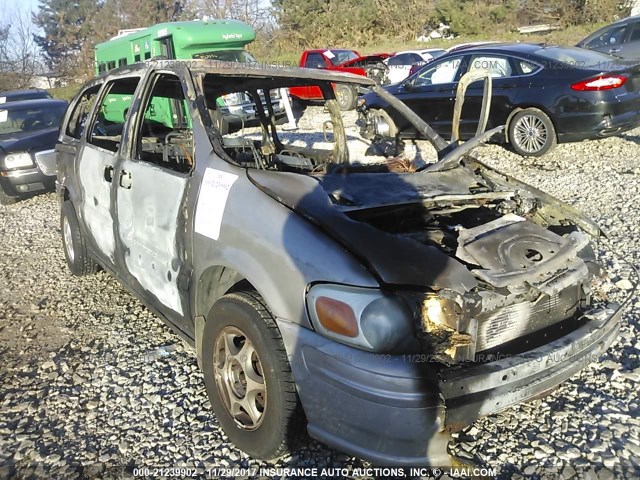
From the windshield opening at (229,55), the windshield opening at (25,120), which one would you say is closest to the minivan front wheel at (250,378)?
the windshield opening at (25,120)

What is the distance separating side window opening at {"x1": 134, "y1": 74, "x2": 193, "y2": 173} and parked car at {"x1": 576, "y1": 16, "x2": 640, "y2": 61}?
35.9 ft

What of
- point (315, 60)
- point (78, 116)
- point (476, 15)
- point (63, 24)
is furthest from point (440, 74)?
point (63, 24)

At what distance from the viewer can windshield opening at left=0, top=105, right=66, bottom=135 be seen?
9.41 m

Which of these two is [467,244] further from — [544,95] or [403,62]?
[403,62]

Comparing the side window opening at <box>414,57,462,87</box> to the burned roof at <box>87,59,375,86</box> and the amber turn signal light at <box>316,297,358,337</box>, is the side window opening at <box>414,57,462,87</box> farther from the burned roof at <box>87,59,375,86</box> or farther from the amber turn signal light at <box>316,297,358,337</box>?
the amber turn signal light at <box>316,297,358,337</box>

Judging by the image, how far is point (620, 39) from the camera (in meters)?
12.1

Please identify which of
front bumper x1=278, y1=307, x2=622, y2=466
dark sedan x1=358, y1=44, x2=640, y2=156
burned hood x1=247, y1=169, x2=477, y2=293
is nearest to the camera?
front bumper x1=278, y1=307, x2=622, y2=466

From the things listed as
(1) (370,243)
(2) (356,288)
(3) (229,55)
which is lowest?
(2) (356,288)

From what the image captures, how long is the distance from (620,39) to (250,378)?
13.1 m

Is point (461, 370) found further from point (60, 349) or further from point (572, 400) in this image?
point (60, 349)

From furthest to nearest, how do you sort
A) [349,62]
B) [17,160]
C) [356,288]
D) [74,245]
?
[349,62], [17,160], [74,245], [356,288]

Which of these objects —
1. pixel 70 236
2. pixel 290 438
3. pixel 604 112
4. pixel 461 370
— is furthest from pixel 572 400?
pixel 604 112

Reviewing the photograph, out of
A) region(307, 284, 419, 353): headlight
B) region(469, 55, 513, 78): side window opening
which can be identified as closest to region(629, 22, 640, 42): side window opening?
region(469, 55, 513, 78): side window opening

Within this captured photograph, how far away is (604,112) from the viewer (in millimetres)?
7551
